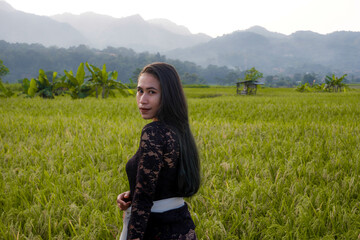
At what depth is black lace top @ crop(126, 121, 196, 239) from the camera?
105cm

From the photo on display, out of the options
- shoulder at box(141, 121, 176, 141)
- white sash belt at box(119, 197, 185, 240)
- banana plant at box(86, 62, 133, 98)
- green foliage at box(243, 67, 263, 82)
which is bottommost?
white sash belt at box(119, 197, 185, 240)

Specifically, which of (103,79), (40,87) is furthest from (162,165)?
(40,87)

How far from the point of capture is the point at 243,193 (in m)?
2.03

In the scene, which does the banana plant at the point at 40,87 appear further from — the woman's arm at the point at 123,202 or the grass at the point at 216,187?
the woman's arm at the point at 123,202

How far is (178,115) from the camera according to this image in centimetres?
122

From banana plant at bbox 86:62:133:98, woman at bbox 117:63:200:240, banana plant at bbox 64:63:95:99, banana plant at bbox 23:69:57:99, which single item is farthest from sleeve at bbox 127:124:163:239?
banana plant at bbox 23:69:57:99

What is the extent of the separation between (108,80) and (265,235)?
9860 mm

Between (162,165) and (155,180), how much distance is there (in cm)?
8

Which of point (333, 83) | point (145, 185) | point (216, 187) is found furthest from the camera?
point (333, 83)

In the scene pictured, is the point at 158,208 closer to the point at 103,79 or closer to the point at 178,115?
the point at 178,115

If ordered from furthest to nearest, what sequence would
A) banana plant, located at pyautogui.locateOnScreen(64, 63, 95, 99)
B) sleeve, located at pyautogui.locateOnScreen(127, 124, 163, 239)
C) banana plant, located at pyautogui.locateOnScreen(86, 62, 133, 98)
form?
banana plant, located at pyautogui.locateOnScreen(86, 62, 133, 98) → banana plant, located at pyautogui.locateOnScreen(64, 63, 95, 99) → sleeve, located at pyautogui.locateOnScreen(127, 124, 163, 239)

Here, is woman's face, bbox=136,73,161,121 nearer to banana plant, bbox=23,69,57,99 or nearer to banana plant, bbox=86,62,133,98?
banana plant, bbox=86,62,133,98

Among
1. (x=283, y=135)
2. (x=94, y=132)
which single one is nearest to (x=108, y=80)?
(x=94, y=132)

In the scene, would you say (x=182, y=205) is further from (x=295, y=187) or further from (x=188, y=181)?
(x=295, y=187)
